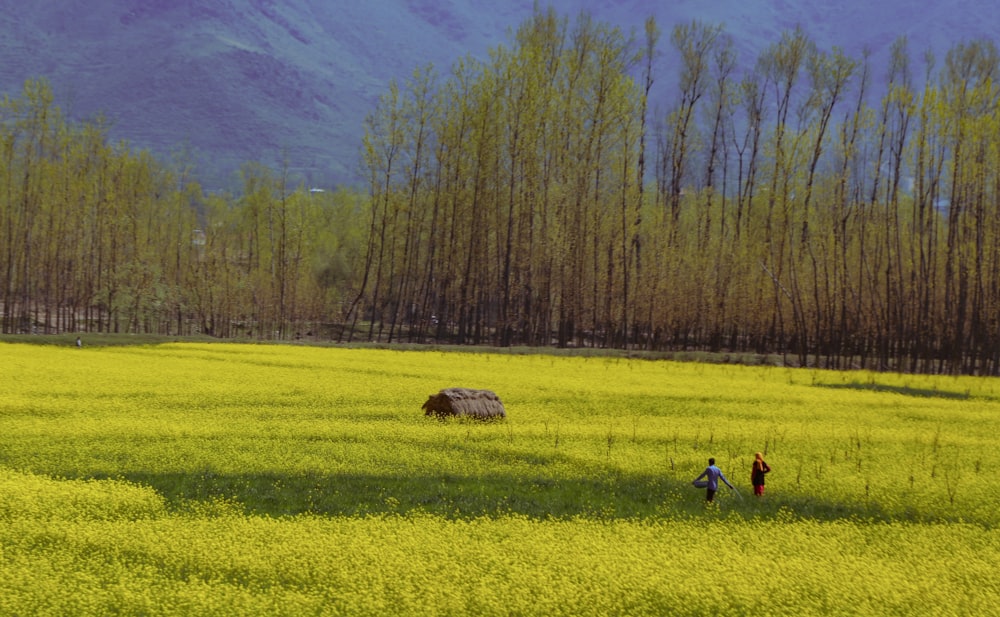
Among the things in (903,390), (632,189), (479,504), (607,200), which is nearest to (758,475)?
(479,504)

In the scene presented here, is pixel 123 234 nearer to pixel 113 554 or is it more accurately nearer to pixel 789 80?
pixel 789 80

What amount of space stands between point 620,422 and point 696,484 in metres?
9.63

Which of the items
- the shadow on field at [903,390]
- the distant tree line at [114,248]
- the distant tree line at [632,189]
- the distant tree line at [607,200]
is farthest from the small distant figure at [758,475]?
the distant tree line at [114,248]

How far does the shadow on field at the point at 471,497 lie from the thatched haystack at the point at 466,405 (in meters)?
6.15

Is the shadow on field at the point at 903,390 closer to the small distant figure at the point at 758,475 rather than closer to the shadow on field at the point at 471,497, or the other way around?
the shadow on field at the point at 471,497

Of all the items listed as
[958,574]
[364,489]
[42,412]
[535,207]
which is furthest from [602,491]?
[535,207]

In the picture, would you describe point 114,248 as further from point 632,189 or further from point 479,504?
point 479,504

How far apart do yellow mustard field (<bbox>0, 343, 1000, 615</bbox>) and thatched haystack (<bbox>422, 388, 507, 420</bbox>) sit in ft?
1.53

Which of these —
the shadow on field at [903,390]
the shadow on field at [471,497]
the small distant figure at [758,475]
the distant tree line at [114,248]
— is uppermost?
the distant tree line at [114,248]

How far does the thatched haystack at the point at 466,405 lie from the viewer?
929 inches

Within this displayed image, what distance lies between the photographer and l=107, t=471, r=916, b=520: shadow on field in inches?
592

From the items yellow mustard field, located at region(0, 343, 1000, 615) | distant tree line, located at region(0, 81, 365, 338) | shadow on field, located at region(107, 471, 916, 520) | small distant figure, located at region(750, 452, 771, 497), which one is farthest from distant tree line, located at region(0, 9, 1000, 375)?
small distant figure, located at region(750, 452, 771, 497)

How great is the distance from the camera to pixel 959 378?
133 ft

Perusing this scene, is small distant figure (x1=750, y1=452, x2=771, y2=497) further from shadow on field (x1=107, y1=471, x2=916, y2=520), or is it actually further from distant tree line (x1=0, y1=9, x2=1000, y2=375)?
distant tree line (x1=0, y1=9, x2=1000, y2=375)
